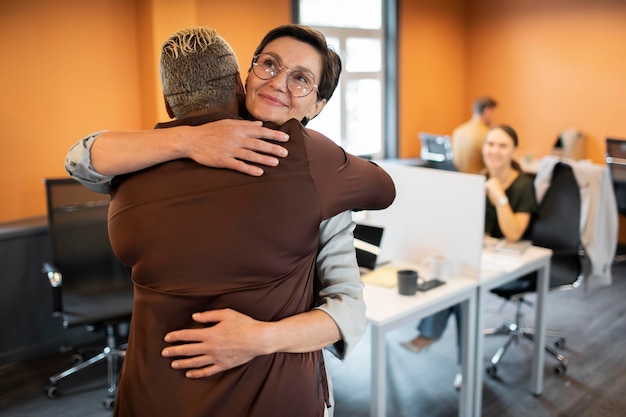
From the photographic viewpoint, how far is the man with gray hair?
3.11 feet

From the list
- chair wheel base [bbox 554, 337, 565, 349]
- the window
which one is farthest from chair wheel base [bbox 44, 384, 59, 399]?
the window

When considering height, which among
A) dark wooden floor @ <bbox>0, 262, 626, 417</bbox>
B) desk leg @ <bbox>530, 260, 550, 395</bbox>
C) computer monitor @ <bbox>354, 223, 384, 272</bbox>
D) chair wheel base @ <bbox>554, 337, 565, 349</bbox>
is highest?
computer monitor @ <bbox>354, 223, 384, 272</bbox>

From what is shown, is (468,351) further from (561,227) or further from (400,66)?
(400,66)

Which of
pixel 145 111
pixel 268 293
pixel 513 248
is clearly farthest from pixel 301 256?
pixel 145 111

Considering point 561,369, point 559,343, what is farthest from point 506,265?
point 559,343

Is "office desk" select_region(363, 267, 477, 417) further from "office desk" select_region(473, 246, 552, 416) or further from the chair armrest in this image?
the chair armrest

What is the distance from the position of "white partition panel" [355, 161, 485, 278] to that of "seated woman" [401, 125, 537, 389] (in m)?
0.56

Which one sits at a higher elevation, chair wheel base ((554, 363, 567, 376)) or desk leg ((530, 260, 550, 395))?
desk leg ((530, 260, 550, 395))

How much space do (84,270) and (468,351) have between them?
2.06 meters

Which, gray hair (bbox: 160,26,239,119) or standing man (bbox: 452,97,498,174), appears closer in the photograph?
gray hair (bbox: 160,26,239,119)

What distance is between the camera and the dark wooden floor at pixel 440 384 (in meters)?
3.02

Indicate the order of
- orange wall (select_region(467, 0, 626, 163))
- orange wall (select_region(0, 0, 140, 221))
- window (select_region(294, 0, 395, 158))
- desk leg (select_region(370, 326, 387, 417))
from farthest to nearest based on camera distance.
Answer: orange wall (select_region(467, 0, 626, 163)) → window (select_region(294, 0, 395, 158)) → orange wall (select_region(0, 0, 140, 221)) → desk leg (select_region(370, 326, 387, 417))

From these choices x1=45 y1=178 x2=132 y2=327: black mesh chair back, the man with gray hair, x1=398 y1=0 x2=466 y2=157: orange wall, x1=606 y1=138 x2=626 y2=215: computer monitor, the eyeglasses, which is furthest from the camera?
x1=398 y1=0 x2=466 y2=157: orange wall

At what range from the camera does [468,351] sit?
262 cm
